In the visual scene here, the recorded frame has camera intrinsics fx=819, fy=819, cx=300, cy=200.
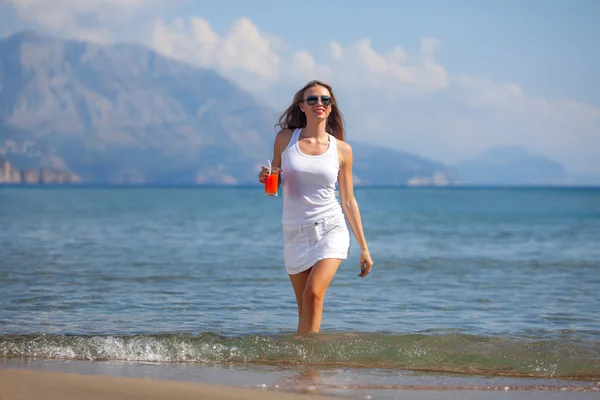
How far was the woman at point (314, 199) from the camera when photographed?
246 inches

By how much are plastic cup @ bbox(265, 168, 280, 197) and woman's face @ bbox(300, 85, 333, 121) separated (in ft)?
1.76

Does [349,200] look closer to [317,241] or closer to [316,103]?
[317,241]

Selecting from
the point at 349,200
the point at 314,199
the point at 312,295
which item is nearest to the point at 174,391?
the point at 312,295

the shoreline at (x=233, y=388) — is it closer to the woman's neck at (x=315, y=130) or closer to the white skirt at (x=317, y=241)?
the white skirt at (x=317, y=241)

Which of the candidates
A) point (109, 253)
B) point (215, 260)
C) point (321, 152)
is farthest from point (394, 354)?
point (109, 253)

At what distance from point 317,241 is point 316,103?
41.8 inches

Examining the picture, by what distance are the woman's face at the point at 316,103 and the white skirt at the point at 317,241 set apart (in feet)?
2.60

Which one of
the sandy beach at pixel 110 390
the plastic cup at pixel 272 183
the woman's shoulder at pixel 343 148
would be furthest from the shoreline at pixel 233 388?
the woman's shoulder at pixel 343 148

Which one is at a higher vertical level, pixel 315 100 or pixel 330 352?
pixel 315 100

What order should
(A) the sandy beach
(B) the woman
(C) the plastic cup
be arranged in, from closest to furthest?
(A) the sandy beach → (C) the plastic cup → (B) the woman

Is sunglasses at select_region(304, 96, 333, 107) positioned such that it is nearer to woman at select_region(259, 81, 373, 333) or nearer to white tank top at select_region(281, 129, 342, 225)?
woman at select_region(259, 81, 373, 333)

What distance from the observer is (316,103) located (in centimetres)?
631

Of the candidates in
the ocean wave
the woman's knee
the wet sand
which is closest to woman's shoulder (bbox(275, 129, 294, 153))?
the woman's knee

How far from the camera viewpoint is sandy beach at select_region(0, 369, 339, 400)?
5121mm
